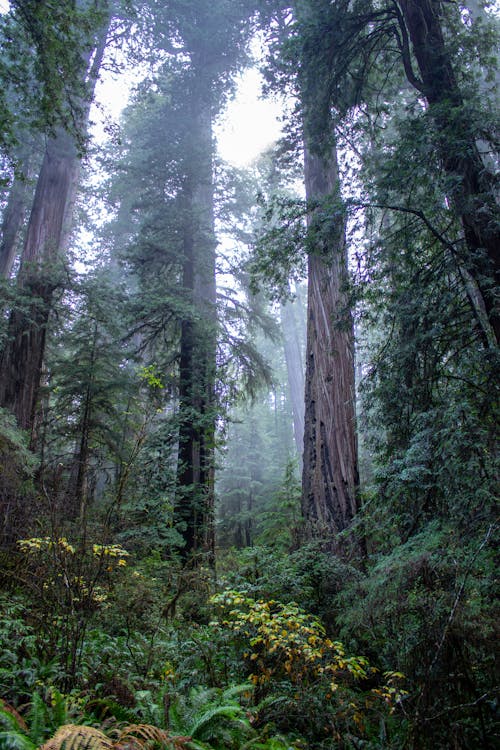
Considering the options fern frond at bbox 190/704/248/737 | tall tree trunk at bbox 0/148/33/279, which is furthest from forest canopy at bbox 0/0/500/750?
tall tree trunk at bbox 0/148/33/279

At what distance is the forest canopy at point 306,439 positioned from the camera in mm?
3432

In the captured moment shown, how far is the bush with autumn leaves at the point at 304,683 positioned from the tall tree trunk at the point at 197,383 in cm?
452

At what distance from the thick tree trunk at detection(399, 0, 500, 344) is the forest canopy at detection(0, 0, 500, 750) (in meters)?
0.03

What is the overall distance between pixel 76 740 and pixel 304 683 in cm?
232

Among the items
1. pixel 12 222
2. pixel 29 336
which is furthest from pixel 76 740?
pixel 12 222

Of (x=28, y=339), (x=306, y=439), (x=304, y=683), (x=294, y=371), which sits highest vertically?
(x=294, y=371)

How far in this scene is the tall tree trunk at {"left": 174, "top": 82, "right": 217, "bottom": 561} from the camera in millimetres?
9906

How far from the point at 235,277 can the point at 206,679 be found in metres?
12.2

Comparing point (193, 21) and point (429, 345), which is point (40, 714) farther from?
point (193, 21)

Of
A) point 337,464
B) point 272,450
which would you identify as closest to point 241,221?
point 272,450

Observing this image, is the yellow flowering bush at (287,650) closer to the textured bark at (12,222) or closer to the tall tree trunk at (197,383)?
the tall tree trunk at (197,383)

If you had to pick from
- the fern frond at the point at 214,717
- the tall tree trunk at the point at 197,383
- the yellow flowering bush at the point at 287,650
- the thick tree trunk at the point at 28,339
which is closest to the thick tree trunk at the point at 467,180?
the yellow flowering bush at the point at 287,650

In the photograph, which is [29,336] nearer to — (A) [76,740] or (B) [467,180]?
(B) [467,180]

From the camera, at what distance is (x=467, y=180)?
526 cm
